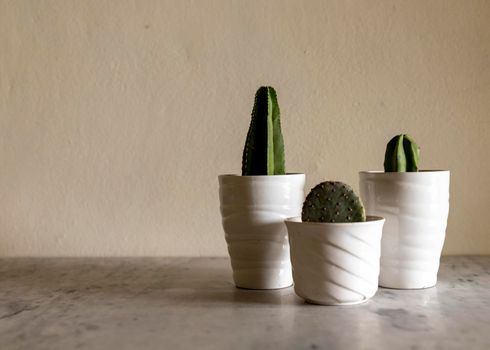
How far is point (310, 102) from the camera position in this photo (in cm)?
104

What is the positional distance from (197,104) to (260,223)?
1.12ft

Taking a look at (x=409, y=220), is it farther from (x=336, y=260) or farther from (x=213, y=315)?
(x=213, y=315)

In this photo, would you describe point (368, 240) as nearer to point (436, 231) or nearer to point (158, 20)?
point (436, 231)

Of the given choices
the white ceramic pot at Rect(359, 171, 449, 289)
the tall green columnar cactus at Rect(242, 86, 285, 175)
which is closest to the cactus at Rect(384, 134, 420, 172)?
the white ceramic pot at Rect(359, 171, 449, 289)

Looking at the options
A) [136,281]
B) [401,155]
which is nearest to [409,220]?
[401,155]

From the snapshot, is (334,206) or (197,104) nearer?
(334,206)

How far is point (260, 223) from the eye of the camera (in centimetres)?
79

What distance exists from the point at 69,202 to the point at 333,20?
55cm

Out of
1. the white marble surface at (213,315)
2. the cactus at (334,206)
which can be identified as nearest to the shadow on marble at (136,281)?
the white marble surface at (213,315)

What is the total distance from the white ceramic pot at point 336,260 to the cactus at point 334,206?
15 millimetres

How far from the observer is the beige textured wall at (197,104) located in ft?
3.39

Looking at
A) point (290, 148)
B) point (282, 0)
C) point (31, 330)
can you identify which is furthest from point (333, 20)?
point (31, 330)

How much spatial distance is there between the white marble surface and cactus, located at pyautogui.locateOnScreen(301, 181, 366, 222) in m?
0.10

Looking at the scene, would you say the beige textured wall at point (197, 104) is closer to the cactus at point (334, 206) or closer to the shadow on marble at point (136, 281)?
the shadow on marble at point (136, 281)
